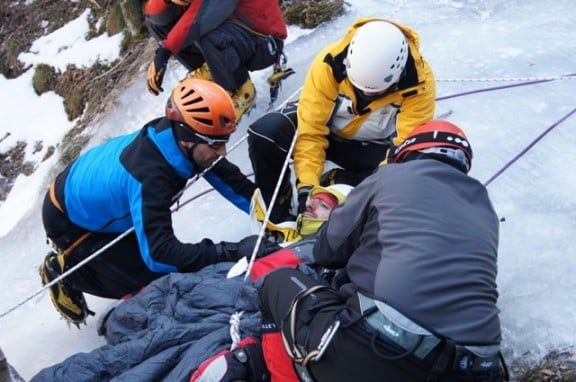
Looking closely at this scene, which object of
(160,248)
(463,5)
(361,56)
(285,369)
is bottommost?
(463,5)

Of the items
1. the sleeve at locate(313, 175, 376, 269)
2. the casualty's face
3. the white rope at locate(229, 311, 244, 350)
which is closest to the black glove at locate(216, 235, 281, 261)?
the casualty's face

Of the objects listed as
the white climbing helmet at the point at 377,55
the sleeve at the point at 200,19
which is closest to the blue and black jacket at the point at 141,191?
the white climbing helmet at the point at 377,55

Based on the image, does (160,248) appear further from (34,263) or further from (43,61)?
(43,61)

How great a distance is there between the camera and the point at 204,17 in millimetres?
4875

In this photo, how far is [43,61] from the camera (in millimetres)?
9430

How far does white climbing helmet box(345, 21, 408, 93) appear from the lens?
145 inches

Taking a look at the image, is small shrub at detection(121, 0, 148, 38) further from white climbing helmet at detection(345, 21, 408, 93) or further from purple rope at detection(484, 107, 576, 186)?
purple rope at detection(484, 107, 576, 186)

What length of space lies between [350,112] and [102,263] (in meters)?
1.84

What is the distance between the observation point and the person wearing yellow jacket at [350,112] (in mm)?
3748

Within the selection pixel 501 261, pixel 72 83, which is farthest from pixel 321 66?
pixel 72 83

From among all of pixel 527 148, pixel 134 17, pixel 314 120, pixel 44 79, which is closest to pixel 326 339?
pixel 314 120

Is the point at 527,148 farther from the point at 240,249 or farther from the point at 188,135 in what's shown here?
the point at 188,135

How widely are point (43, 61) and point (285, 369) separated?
320 inches

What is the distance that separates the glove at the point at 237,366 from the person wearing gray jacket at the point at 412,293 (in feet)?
0.82
